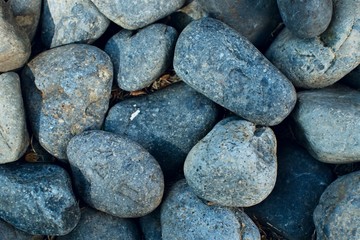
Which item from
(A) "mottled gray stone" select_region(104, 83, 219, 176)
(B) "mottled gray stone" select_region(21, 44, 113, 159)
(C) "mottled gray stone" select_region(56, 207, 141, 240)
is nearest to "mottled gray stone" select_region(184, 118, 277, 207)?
(A) "mottled gray stone" select_region(104, 83, 219, 176)

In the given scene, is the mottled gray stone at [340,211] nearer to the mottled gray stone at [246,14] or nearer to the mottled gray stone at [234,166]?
the mottled gray stone at [234,166]

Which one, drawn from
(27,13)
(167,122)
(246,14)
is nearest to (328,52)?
(246,14)

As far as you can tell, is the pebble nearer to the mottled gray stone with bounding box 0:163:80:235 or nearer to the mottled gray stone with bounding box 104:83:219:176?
the mottled gray stone with bounding box 104:83:219:176

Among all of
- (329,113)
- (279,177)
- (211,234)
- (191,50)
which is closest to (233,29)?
(191,50)

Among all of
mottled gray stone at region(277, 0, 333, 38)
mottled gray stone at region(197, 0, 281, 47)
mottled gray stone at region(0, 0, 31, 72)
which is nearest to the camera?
mottled gray stone at region(277, 0, 333, 38)

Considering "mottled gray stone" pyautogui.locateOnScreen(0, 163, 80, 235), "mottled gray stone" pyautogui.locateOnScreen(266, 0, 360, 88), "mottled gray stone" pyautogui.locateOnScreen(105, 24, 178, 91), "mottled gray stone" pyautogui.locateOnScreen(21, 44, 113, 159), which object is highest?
"mottled gray stone" pyautogui.locateOnScreen(266, 0, 360, 88)

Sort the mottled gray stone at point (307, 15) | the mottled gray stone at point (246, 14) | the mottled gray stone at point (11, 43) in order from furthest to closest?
1. the mottled gray stone at point (246, 14)
2. the mottled gray stone at point (11, 43)
3. the mottled gray stone at point (307, 15)

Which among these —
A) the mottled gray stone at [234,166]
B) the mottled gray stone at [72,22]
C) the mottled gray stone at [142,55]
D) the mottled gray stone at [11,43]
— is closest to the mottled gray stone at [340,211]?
the mottled gray stone at [234,166]

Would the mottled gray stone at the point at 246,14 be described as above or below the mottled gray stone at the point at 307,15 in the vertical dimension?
below
